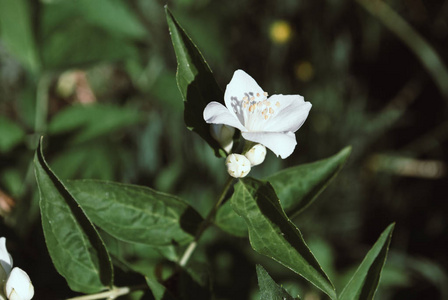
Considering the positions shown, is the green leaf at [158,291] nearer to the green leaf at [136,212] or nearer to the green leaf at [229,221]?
the green leaf at [136,212]

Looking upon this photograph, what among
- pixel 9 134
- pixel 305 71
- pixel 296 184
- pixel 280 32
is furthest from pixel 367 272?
pixel 280 32

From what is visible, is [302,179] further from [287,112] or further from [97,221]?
[97,221]

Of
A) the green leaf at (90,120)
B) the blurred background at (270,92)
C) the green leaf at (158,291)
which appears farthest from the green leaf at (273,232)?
the green leaf at (90,120)

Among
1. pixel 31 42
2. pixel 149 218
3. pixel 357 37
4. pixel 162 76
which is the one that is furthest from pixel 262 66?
pixel 149 218

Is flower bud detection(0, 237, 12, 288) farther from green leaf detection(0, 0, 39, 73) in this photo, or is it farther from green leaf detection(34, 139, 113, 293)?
green leaf detection(0, 0, 39, 73)

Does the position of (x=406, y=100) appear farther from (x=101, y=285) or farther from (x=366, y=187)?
(x=101, y=285)

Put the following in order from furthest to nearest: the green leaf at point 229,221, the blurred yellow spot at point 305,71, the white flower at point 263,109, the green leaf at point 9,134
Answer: the blurred yellow spot at point 305,71 < the green leaf at point 9,134 < the green leaf at point 229,221 < the white flower at point 263,109
